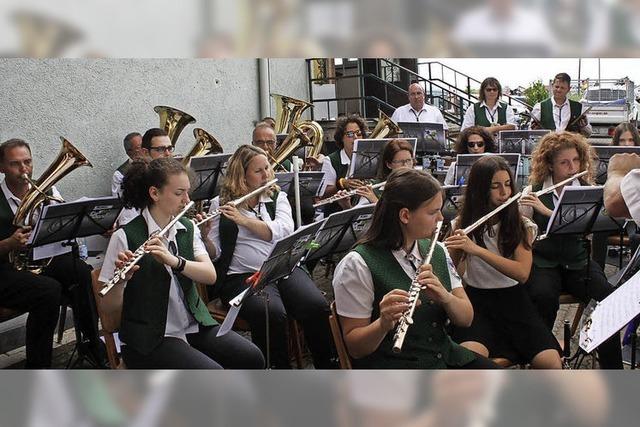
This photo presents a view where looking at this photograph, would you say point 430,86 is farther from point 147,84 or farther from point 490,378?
point 490,378

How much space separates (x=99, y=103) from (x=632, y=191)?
4346mm

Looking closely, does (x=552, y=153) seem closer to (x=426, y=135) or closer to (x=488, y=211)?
(x=488, y=211)

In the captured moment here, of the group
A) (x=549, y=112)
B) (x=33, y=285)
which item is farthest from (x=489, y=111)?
(x=33, y=285)

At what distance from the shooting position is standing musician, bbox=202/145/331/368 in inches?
126

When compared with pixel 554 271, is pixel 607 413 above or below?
above

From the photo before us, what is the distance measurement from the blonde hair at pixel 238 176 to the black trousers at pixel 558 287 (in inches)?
54.9

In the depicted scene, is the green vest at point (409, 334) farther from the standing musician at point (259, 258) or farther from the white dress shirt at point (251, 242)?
the white dress shirt at point (251, 242)

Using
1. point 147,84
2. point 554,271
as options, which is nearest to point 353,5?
point 554,271

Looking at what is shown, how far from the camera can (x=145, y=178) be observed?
8.68ft

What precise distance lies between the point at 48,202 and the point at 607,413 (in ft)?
11.2

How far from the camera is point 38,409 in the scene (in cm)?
66

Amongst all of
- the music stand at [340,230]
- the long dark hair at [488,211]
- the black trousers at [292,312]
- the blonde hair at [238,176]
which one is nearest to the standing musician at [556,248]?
the long dark hair at [488,211]

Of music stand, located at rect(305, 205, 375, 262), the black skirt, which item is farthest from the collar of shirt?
the black skirt

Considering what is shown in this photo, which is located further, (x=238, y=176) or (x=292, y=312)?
(x=238, y=176)
